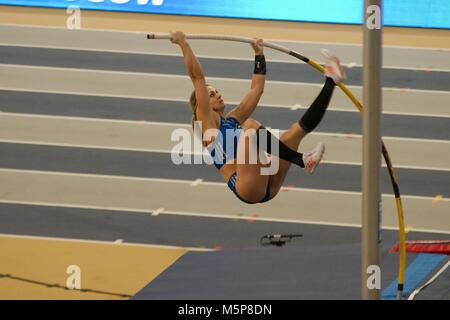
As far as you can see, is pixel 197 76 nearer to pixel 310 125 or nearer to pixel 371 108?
pixel 310 125

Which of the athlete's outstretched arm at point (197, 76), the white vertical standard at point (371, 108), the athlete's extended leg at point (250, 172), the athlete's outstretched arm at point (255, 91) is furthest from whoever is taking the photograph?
the athlete's outstretched arm at point (255, 91)

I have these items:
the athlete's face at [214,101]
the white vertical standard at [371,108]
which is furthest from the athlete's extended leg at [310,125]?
the athlete's face at [214,101]

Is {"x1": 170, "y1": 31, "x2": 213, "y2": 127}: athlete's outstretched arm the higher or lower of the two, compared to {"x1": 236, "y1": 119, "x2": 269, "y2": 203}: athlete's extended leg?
higher

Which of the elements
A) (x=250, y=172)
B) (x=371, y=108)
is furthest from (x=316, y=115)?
(x=250, y=172)

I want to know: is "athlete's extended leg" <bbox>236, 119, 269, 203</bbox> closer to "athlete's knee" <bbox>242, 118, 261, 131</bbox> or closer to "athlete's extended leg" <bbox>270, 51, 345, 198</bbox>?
"athlete's knee" <bbox>242, 118, 261, 131</bbox>

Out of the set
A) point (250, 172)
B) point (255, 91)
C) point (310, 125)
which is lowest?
point (250, 172)

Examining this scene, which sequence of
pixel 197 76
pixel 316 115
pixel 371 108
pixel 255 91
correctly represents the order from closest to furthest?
1. pixel 371 108
2. pixel 316 115
3. pixel 197 76
4. pixel 255 91

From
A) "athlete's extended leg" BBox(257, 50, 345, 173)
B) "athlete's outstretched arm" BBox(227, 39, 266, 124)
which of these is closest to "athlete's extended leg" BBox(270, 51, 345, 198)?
"athlete's extended leg" BBox(257, 50, 345, 173)

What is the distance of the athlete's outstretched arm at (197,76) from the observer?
6.87 m

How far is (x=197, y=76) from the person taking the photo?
22.8 ft

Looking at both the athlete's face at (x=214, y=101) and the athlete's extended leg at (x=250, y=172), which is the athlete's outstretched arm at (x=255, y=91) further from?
the athlete's extended leg at (x=250, y=172)

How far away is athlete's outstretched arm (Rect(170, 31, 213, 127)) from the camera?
6871mm

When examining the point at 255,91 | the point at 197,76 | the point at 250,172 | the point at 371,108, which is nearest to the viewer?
the point at 371,108
